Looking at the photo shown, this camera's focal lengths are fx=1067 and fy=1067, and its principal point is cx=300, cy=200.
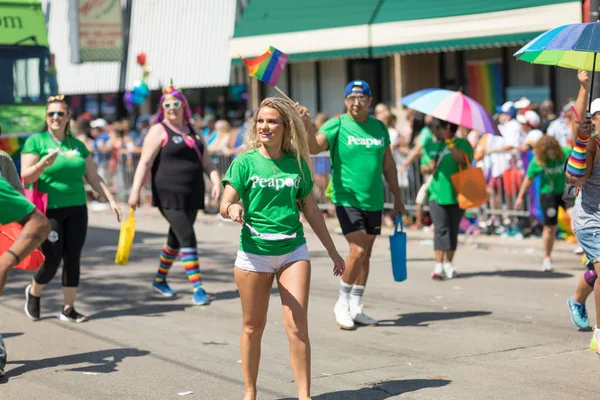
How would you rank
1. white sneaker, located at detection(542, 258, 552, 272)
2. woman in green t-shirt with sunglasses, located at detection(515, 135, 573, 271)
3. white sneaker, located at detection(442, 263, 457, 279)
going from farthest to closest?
white sneaker, located at detection(542, 258, 552, 272)
woman in green t-shirt with sunglasses, located at detection(515, 135, 573, 271)
white sneaker, located at detection(442, 263, 457, 279)

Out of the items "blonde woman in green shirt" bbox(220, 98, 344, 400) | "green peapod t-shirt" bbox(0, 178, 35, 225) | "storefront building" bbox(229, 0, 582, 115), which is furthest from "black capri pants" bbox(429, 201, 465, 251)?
"green peapod t-shirt" bbox(0, 178, 35, 225)

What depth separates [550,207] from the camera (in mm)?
12156

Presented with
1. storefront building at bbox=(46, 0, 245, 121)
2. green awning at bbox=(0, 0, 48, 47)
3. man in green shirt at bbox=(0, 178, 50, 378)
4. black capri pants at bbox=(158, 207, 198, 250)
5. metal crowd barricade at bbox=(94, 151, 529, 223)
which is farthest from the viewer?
storefront building at bbox=(46, 0, 245, 121)

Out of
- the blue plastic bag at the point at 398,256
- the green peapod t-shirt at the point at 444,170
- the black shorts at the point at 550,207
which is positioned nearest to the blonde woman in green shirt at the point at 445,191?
the green peapod t-shirt at the point at 444,170

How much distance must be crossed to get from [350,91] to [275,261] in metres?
3.08

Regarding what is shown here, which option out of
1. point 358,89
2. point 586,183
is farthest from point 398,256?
point 586,183

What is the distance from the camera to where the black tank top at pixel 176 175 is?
10188mm

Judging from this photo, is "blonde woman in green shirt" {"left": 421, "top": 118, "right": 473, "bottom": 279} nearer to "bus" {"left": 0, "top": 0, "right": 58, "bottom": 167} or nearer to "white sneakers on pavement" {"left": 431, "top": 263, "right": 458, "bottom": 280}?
"white sneakers on pavement" {"left": 431, "top": 263, "right": 458, "bottom": 280}

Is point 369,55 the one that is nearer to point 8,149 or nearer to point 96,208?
point 96,208

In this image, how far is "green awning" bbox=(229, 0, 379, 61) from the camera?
70.9 ft

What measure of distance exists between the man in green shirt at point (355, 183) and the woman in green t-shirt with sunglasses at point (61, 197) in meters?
2.03

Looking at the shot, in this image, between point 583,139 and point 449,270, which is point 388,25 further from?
point 583,139

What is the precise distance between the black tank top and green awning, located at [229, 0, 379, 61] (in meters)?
11.5

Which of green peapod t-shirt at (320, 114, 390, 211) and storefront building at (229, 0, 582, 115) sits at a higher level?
storefront building at (229, 0, 582, 115)
